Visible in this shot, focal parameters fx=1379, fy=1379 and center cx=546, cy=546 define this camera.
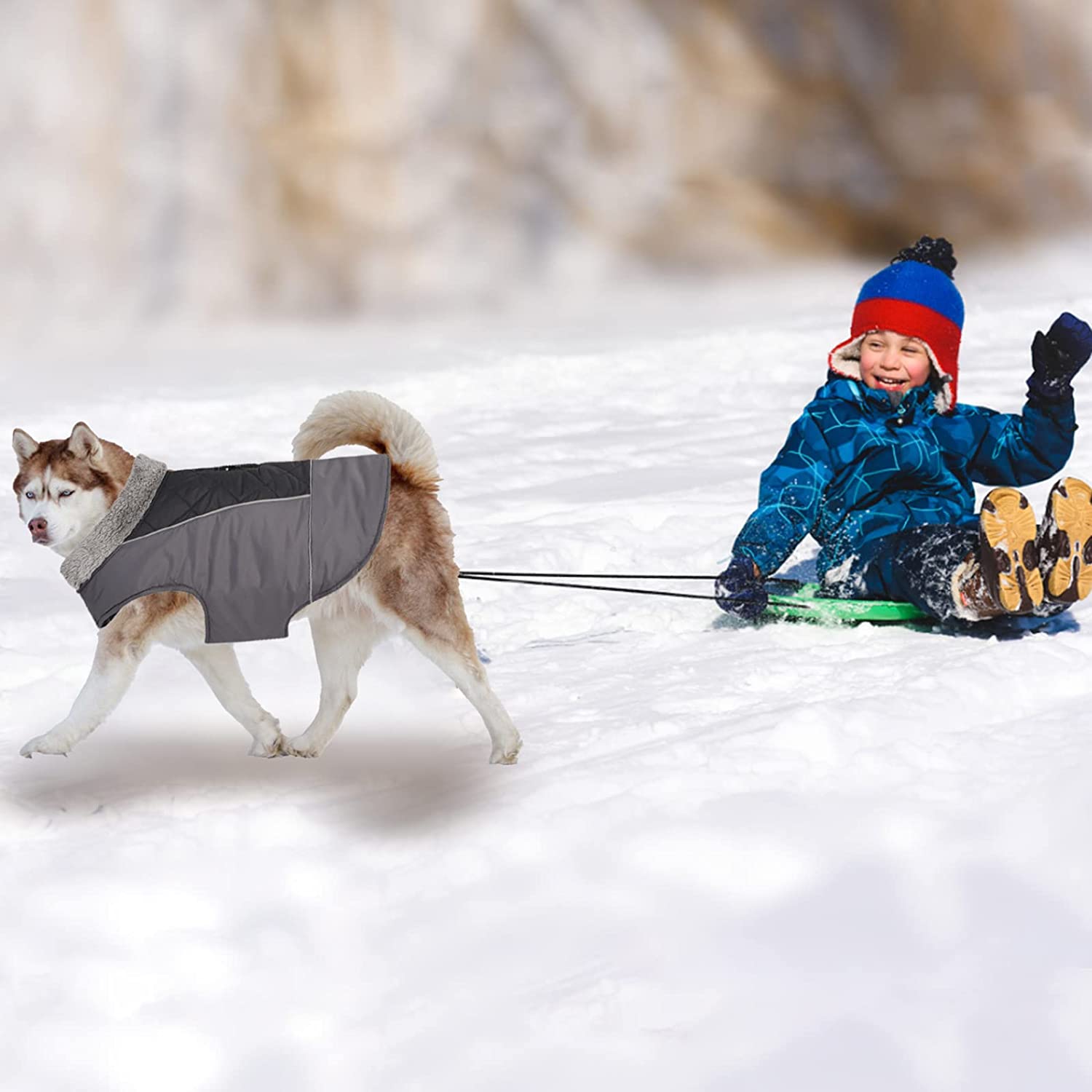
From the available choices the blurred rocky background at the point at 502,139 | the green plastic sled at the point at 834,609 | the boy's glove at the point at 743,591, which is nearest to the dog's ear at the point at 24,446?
the boy's glove at the point at 743,591

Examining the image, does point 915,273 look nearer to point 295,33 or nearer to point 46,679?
point 46,679

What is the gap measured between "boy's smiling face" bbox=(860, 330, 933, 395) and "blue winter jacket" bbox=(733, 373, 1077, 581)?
39 mm

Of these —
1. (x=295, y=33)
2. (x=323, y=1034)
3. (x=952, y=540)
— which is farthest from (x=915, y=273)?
(x=295, y=33)

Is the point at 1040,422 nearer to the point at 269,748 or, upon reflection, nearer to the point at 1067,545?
the point at 1067,545

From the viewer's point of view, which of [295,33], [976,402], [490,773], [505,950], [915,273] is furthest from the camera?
[295,33]

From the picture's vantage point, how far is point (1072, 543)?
3244mm

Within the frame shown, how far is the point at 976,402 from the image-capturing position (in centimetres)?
632

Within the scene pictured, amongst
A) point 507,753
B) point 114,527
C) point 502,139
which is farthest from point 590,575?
point 502,139

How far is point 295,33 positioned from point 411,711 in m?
9.42

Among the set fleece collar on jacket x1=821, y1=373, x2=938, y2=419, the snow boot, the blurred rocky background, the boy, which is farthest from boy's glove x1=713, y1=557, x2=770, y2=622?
the blurred rocky background

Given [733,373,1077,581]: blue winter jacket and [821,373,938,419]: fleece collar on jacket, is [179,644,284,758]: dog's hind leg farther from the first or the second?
[821,373,938,419]: fleece collar on jacket

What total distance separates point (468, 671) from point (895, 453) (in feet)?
5.21

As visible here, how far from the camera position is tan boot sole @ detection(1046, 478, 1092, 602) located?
3225mm

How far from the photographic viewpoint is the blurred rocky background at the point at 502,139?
10.6 meters
